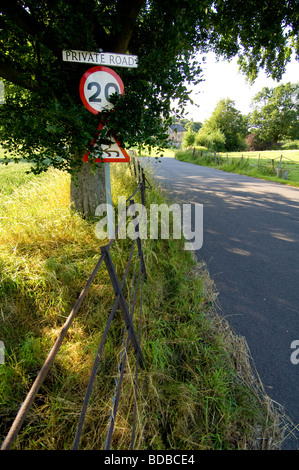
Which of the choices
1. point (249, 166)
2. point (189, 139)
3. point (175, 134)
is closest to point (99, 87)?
point (175, 134)

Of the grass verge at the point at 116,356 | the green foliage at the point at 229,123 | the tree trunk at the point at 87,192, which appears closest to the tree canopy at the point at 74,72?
the tree trunk at the point at 87,192

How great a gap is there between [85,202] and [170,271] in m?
1.96

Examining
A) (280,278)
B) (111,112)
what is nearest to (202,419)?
(280,278)

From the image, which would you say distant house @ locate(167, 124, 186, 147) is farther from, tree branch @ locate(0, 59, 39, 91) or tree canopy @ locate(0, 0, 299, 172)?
tree branch @ locate(0, 59, 39, 91)

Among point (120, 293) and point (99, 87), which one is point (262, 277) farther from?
point (99, 87)

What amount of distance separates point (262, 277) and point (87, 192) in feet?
10.6

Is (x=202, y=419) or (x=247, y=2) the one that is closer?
(x=202, y=419)

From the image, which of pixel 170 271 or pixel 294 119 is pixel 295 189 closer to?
pixel 170 271

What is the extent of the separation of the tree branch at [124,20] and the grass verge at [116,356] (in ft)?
8.70

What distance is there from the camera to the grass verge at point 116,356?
5.11 ft

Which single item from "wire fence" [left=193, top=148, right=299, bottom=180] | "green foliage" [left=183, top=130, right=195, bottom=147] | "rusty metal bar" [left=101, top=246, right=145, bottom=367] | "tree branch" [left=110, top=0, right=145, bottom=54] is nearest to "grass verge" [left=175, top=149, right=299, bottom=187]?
"wire fence" [left=193, top=148, right=299, bottom=180]

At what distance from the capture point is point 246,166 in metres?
14.7

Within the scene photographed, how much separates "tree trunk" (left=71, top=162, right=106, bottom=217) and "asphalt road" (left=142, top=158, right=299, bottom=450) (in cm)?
217
